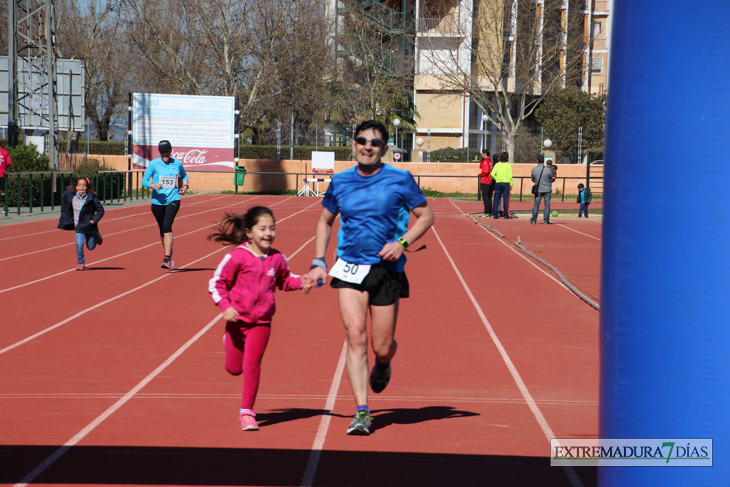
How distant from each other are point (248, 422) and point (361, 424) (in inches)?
27.4

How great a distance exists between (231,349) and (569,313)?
563cm

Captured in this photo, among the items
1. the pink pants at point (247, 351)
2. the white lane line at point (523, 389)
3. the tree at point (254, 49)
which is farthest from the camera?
the tree at point (254, 49)

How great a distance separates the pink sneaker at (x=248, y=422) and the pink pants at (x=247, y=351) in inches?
1.7

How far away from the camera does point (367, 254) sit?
5.08m

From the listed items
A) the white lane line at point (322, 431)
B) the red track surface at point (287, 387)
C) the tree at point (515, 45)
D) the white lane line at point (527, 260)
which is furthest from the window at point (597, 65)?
the white lane line at point (322, 431)

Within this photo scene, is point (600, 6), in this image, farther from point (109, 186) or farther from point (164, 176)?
point (164, 176)

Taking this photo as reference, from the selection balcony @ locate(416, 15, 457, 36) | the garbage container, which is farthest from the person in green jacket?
balcony @ locate(416, 15, 457, 36)

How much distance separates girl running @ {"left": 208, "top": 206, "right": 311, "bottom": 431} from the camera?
198 inches

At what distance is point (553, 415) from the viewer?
5613 mm

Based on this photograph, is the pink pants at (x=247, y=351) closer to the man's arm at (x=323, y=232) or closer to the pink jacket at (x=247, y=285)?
the pink jacket at (x=247, y=285)

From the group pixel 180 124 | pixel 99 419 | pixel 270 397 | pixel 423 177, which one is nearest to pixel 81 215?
pixel 270 397

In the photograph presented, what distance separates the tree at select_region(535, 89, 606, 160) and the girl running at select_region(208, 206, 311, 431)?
159 ft

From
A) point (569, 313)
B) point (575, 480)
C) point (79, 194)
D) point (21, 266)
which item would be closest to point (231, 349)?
point (575, 480)

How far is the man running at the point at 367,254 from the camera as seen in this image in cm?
504
